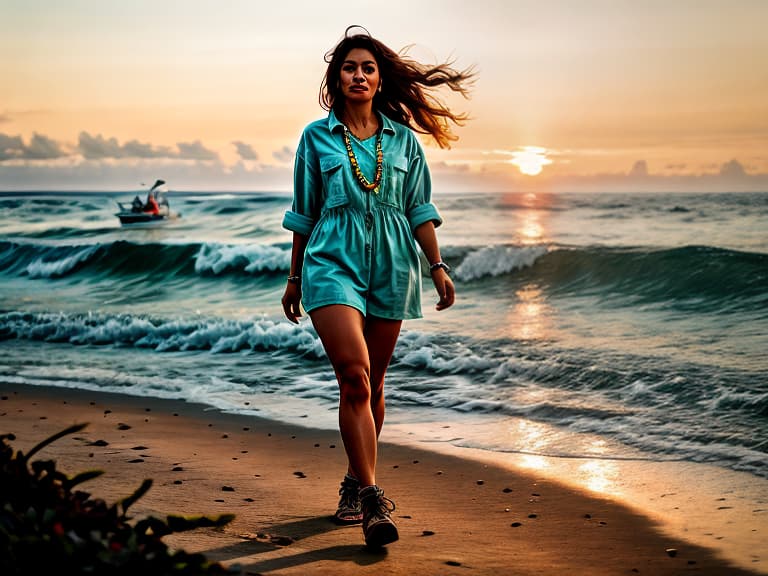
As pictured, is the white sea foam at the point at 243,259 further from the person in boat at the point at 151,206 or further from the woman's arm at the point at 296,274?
the woman's arm at the point at 296,274

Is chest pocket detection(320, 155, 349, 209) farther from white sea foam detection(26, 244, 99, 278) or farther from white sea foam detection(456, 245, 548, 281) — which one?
white sea foam detection(26, 244, 99, 278)

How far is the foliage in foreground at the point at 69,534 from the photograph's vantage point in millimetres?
1864

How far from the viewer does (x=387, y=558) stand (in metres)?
3.53

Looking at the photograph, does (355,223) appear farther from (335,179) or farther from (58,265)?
(58,265)

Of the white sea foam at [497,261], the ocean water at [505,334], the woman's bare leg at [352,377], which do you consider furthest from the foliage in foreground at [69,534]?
the white sea foam at [497,261]

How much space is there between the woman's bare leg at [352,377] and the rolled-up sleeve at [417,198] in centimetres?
57

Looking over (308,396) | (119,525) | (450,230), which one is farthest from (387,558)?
(450,230)

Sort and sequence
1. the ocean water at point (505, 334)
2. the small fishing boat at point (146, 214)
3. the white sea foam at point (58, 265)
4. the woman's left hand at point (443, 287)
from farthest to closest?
the small fishing boat at point (146, 214), the white sea foam at point (58, 265), the ocean water at point (505, 334), the woman's left hand at point (443, 287)

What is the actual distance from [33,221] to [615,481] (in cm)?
3210

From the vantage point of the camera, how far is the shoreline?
11.8 feet

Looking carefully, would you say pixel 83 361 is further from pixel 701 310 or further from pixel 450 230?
pixel 450 230

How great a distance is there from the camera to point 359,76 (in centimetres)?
400

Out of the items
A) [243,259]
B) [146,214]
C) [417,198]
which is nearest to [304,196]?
[417,198]

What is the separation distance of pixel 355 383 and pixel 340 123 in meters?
1.13
